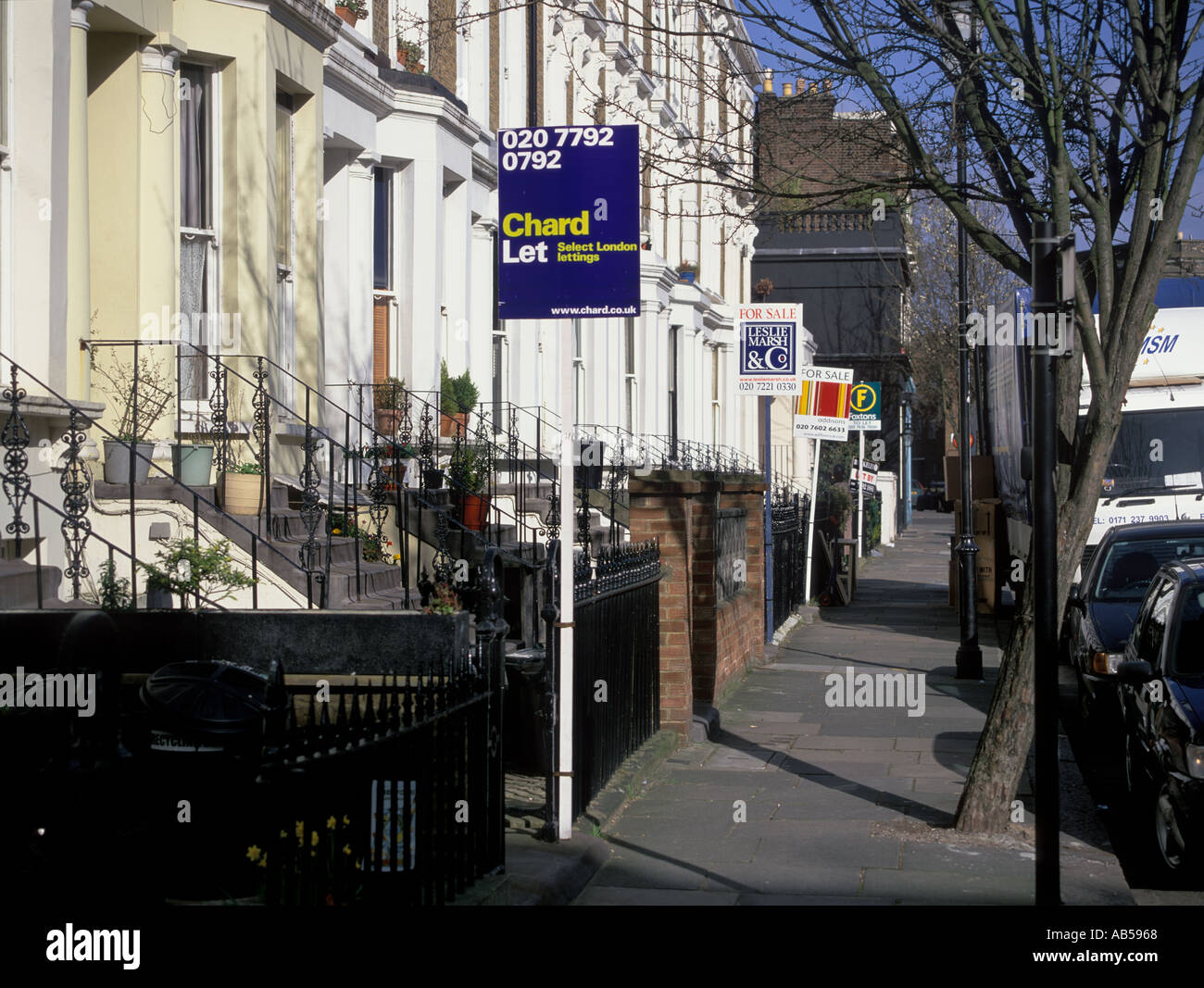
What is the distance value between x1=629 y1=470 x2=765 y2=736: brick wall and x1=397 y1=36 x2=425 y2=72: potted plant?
6.42m

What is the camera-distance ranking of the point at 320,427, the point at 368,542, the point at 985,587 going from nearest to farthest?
the point at 368,542 → the point at 320,427 → the point at 985,587

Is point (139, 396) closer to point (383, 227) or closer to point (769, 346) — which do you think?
point (383, 227)

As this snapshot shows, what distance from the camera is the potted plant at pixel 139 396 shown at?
1008cm

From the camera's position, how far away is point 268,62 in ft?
39.0

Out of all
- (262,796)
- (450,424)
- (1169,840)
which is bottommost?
(1169,840)

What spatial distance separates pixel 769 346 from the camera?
16.1 meters

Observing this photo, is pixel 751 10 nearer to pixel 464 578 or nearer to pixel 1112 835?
pixel 464 578

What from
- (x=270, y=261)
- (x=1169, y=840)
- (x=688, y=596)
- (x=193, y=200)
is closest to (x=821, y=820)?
(x=1169, y=840)

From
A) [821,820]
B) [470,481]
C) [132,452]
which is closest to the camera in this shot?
[821,820]

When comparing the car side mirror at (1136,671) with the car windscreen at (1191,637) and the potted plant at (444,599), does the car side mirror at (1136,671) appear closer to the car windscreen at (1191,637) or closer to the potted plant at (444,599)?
the car windscreen at (1191,637)

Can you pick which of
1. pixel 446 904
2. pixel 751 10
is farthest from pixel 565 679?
pixel 751 10

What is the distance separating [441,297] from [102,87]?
225 inches

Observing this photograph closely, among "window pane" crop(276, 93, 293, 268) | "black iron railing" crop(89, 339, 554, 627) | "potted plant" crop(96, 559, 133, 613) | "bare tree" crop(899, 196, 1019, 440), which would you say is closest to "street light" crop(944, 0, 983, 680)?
"black iron railing" crop(89, 339, 554, 627)

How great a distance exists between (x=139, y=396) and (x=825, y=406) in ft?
36.1
